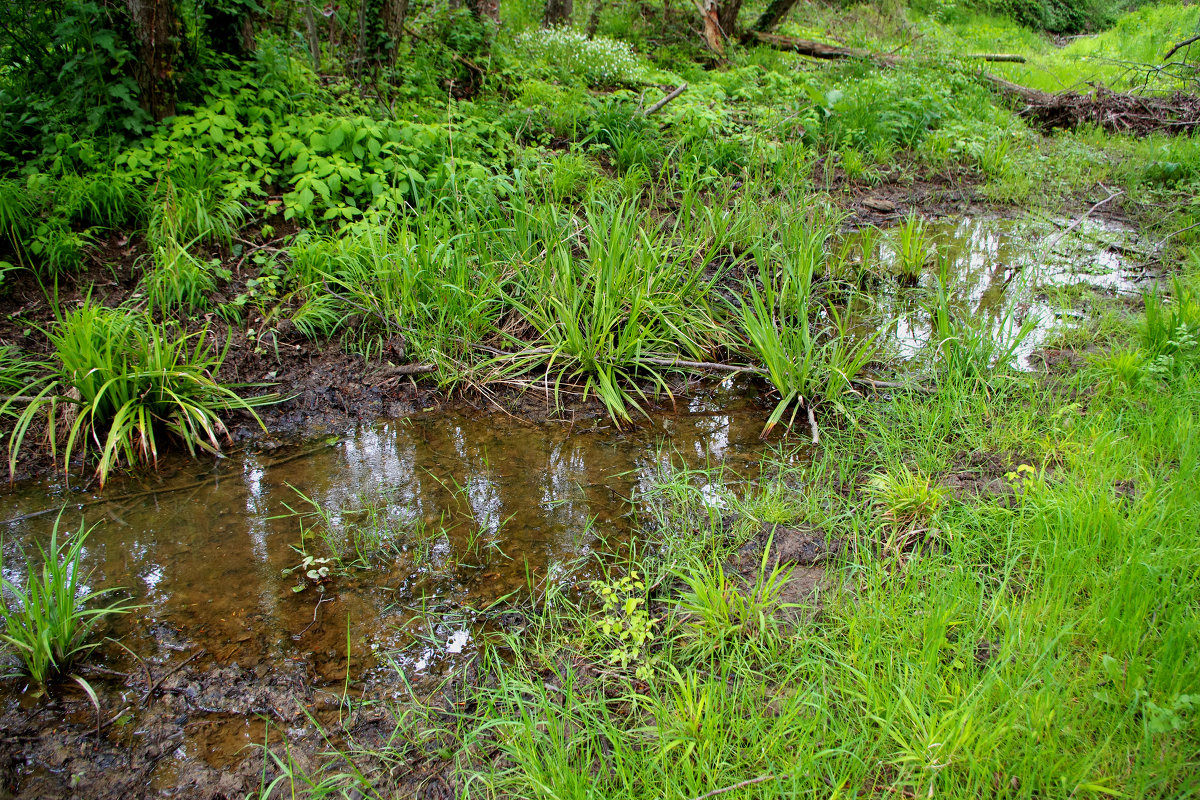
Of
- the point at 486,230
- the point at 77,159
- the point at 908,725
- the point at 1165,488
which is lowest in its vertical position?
the point at 908,725

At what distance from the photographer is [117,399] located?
3.03 m

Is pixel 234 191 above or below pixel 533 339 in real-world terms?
above

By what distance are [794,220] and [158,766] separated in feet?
14.4

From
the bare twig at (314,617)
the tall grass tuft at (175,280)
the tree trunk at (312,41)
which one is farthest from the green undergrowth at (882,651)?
the tree trunk at (312,41)

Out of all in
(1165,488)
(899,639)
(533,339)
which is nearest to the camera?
(899,639)

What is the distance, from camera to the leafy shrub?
7301mm

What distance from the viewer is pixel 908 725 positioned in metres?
1.73

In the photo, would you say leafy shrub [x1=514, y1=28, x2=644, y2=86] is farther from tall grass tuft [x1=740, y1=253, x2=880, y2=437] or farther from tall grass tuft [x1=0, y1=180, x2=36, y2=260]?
tall grass tuft [x1=0, y1=180, x2=36, y2=260]

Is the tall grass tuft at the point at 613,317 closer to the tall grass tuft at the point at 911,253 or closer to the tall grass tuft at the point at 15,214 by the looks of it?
the tall grass tuft at the point at 911,253

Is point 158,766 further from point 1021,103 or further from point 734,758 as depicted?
point 1021,103

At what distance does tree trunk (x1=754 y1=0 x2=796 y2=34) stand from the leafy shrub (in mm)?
3423

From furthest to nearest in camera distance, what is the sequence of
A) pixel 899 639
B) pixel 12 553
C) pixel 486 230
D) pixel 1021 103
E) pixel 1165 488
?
pixel 1021 103 < pixel 486 230 < pixel 12 553 < pixel 1165 488 < pixel 899 639

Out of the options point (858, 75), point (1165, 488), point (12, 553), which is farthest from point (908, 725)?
point (858, 75)

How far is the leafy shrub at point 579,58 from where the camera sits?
24.0 feet
